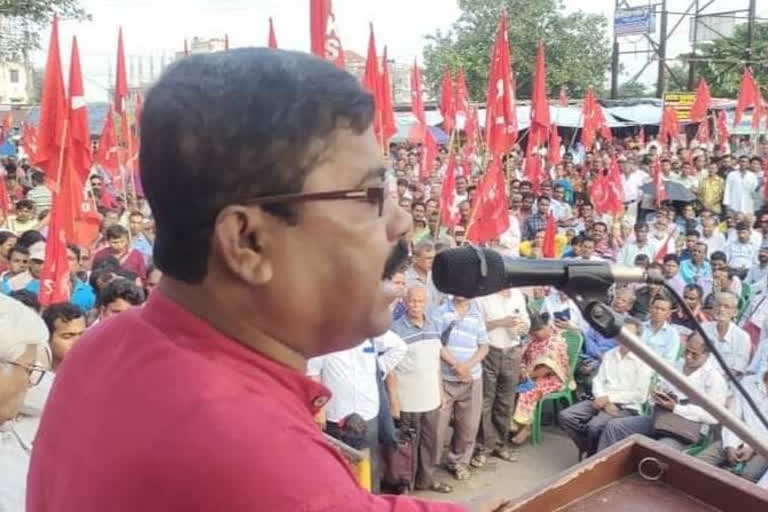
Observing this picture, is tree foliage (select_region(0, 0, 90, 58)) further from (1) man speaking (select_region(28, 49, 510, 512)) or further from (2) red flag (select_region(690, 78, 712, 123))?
(1) man speaking (select_region(28, 49, 510, 512))

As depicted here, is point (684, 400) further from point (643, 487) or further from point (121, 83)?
point (121, 83)

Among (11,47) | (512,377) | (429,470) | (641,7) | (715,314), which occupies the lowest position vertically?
(429,470)

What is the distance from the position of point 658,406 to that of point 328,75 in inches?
200

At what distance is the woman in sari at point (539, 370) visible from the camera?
6316mm

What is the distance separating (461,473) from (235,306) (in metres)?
5.12

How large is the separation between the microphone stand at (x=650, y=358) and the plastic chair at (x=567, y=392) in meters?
5.22

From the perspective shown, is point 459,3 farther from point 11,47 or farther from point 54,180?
point 54,180

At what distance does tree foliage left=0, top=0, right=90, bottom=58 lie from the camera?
19.5m

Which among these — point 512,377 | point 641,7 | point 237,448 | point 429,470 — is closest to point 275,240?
point 237,448

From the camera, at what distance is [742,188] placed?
13375 millimetres

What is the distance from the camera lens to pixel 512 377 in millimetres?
6145

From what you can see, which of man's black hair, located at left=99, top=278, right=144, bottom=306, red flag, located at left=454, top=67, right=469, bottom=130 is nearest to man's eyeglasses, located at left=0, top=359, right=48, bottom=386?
man's black hair, located at left=99, top=278, right=144, bottom=306

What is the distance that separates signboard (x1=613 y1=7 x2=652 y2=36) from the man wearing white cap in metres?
29.6


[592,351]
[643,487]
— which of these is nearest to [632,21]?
[592,351]
